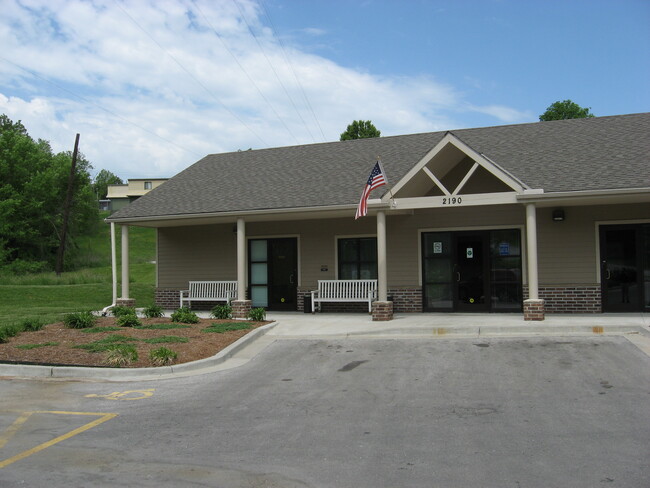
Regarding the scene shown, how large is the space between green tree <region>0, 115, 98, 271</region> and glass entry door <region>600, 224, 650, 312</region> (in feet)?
128

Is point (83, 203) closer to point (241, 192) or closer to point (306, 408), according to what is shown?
point (241, 192)

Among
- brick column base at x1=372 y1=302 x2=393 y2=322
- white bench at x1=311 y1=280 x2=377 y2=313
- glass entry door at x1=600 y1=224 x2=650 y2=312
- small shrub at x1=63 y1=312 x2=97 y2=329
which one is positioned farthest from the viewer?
white bench at x1=311 y1=280 x2=377 y2=313

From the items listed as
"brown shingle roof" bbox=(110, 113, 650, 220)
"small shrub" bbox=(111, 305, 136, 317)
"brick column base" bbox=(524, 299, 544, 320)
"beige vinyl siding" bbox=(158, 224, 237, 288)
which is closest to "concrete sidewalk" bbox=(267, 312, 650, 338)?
"brick column base" bbox=(524, 299, 544, 320)

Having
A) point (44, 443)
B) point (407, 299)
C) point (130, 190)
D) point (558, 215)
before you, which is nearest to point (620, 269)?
point (558, 215)

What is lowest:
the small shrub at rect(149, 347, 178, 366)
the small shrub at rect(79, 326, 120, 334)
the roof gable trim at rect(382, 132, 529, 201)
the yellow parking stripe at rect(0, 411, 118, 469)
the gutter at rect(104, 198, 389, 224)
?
the yellow parking stripe at rect(0, 411, 118, 469)

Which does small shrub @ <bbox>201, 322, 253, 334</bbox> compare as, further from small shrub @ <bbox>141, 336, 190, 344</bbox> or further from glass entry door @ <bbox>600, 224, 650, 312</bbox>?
glass entry door @ <bbox>600, 224, 650, 312</bbox>

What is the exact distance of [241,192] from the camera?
17.6 metres

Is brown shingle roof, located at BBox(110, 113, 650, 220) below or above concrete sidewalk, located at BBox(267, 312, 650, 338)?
above

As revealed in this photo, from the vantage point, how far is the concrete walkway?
9.88m

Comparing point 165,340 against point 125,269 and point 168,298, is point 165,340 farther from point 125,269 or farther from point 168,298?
point 168,298

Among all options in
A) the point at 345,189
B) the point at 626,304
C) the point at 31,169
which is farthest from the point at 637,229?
the point at 31,169

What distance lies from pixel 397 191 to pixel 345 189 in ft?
6.90

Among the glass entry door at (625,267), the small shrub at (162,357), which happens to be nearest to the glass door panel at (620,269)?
the glass entry door at (625,267)

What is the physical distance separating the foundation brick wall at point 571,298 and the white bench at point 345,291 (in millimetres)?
4033
